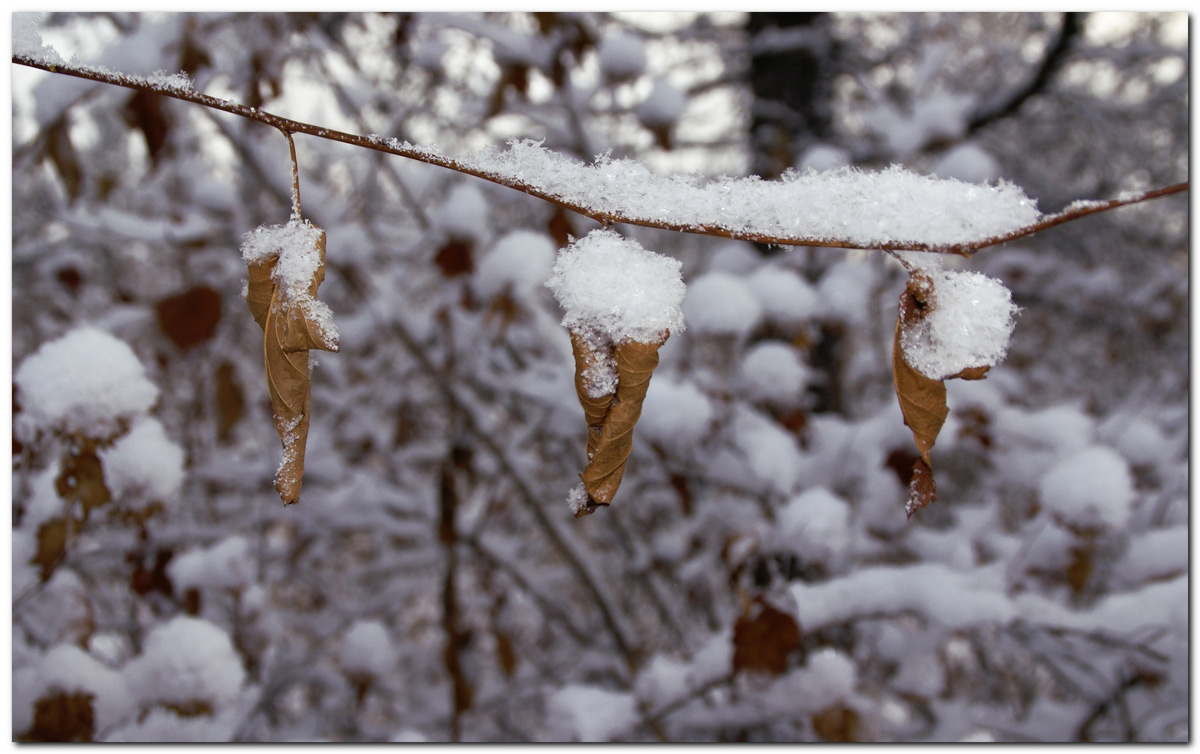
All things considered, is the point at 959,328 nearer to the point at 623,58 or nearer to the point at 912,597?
the point at 912,597

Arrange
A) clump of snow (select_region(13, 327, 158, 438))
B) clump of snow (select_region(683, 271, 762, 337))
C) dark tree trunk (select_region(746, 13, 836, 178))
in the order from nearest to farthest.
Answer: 1. clump of snow (select_region(13, 327, 158, 438))
2. clump of snow (select_region(683, 271, 762, 337))
3. dark tree trunk (select_region(746, 13, 836, 178))

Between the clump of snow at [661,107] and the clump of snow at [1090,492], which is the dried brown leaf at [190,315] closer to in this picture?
the clump of snow at [661,107]

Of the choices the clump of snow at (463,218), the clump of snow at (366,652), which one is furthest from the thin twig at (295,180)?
the clump of snow at (366,652)

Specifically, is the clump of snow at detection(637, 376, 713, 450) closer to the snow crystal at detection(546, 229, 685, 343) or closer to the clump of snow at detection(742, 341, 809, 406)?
the clump of snow at detection(742, 341, 809, 406)

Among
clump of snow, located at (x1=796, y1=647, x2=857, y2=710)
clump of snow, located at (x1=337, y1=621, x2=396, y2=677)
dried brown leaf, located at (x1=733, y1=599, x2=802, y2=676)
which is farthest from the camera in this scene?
clump of snow, located at (x1=337, y1=621, x2=396, y2=677)

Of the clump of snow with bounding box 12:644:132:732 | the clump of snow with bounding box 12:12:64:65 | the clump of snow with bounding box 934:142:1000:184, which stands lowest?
the clump of snow with bounding box 12:644:132:732

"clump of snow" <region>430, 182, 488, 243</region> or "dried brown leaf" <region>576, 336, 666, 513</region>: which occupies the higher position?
"clump of snow" <region>430, 182, 488, 243</region>

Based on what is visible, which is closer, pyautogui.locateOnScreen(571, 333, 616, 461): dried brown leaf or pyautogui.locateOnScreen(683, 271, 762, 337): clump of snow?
pyautogui.locateOnScreen(571, 333, 616, 461): dried brown leaf

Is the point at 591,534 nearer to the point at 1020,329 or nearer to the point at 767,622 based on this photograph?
the point at 767,622

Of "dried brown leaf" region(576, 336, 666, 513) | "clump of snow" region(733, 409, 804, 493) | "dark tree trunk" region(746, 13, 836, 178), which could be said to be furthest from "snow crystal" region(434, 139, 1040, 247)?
"dark tree trunk" region(746, 13, 836, 178)
